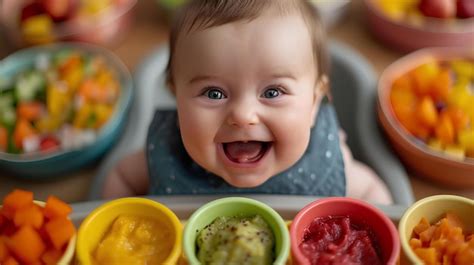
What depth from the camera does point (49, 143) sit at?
100 cm

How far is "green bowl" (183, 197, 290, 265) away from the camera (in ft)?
1.58

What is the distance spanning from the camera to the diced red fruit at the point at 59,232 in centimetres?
51

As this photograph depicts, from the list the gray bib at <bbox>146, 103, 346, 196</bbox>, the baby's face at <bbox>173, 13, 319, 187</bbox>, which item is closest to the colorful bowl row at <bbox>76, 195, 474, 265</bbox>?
the baby's face at <bbox>173, 13, 319, 187</bbox>

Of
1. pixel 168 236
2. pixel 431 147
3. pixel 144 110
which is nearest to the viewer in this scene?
pixel 168 236

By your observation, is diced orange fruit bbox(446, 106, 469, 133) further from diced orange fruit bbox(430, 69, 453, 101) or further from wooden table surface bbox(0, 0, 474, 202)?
wooden table surface bbox(0, 0, 474, 202)

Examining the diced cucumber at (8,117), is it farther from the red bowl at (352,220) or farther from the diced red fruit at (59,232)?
the red bowl at (352,220)

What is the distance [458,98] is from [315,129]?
318 mm

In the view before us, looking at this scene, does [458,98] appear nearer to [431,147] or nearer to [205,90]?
[431,147]

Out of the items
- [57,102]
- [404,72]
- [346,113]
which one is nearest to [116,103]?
[57,102]

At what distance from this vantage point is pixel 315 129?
81 centimetres

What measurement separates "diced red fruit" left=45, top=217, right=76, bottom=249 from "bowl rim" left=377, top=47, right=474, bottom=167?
1.93 feet

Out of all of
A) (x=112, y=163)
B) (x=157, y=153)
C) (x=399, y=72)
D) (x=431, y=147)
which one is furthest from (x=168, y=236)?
(x=399, y=72)

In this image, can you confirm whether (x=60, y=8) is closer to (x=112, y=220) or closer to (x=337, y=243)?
(x=112, y=220)

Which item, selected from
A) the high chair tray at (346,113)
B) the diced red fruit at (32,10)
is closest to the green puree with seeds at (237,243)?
the high chair tray at (346,113)
